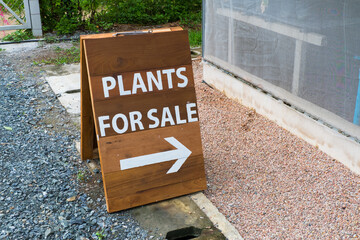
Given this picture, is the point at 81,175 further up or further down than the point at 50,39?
further down

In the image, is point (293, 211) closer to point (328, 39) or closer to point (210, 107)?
point (328, 39)

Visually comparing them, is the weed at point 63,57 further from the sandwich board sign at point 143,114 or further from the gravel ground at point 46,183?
the sandwich board sign at point 143,114

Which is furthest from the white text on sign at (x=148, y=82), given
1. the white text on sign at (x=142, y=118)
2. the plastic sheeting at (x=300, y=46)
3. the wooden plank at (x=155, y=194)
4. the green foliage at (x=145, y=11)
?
the green foliage at (x=145, y=11)

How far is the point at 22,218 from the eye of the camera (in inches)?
126

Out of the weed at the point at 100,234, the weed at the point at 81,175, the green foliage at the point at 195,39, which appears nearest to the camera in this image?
the weed at the point at 100,234

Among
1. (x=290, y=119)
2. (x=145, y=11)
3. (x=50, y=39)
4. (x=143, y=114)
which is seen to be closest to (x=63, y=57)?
(x=50, y=39)

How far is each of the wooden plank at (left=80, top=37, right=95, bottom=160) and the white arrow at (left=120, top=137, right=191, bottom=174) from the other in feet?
2.21

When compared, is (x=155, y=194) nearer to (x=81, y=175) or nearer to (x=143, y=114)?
(x=143, y=114)

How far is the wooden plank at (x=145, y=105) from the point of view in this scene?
10.5 ft

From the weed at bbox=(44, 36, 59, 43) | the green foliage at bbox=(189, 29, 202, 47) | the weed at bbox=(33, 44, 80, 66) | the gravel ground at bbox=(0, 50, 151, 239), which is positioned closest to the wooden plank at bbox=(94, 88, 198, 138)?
the gravel ground at bbox=(0, 50, 151, 239)

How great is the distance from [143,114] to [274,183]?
1297 mm

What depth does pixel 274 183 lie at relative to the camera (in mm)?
3656

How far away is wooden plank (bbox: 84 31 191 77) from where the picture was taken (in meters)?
3.16

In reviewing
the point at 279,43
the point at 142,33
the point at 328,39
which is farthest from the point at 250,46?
the point at 142,33
